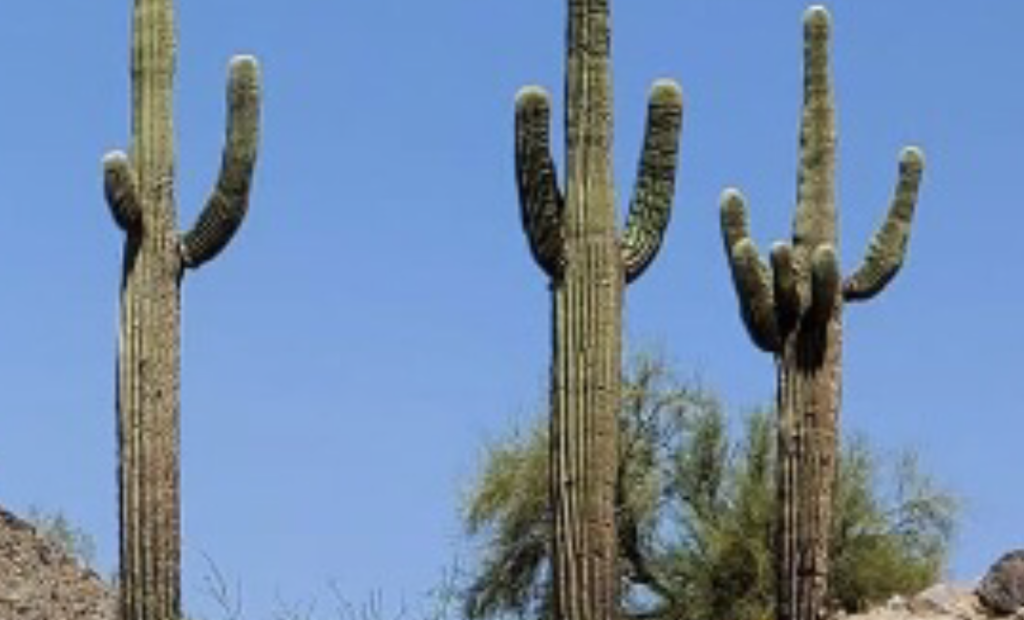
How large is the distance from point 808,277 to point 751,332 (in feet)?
1.95

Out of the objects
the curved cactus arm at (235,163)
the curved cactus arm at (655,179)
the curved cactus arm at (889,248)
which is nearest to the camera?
the curved cactus arm at (655,179)

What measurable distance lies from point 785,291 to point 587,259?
247cm

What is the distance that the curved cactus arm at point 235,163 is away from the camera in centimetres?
1552

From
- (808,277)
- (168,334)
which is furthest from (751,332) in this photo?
(168,334)

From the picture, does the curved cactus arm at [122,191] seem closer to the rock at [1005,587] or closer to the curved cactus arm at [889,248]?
the curved cactus arm at [889,248]

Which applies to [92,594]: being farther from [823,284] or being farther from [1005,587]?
[823,284]

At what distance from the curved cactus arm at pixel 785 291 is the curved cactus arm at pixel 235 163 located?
3.40 m

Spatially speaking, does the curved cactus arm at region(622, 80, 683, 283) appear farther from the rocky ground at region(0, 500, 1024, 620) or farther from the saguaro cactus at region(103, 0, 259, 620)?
the rocky ground at region(0, 500, 1024, 620)

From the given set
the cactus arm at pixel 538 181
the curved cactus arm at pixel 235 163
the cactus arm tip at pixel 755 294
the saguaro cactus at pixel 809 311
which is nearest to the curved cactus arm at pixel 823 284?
the saguaro cactus at pixel 809 311

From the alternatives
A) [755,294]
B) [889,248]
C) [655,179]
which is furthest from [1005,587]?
[655,179]

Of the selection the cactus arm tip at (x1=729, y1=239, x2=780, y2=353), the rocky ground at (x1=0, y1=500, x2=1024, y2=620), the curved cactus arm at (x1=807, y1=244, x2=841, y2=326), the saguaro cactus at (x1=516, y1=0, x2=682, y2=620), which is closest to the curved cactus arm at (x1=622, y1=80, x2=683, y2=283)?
the saguaro cactus at (x1=516, y1=0, x2=682, y2=620)

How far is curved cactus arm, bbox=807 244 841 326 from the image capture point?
16969mm

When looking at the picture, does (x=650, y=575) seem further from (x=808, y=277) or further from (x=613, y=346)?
(x=613, y=346)

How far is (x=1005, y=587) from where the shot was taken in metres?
24.6
